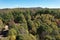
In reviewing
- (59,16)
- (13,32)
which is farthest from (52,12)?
(13,32)

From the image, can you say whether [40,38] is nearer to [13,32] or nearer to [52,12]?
[13,32]

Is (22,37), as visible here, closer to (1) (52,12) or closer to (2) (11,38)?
(2) (11,38)

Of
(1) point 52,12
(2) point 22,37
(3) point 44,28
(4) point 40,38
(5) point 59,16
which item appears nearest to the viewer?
(2) point 22,37

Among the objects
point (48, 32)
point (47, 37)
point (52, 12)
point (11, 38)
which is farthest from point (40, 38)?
point (52, 12)

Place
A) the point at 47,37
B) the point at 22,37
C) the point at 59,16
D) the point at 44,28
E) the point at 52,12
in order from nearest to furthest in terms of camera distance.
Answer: the point at 22,37, the point at 47,37, the point at 44,28, the point at 59,16, the point at 52,12

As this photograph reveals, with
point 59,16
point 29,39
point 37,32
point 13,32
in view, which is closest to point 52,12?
point 59,16

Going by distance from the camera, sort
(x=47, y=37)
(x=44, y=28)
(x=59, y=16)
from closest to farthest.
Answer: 1. (x=47, y=37)
2. (x=44, y=28)
3. (x=59, y=16)

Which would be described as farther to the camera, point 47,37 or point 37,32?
point 37,32

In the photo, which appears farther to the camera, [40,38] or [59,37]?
[40,38]

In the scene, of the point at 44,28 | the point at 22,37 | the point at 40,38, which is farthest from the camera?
the point at 44,28
